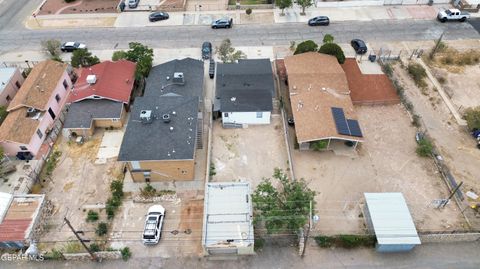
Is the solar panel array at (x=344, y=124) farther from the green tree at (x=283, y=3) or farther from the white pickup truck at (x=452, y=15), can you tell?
the white pickup truck at (x=452, y=15)

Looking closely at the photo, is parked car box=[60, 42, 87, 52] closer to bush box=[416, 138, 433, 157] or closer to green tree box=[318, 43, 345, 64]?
green tree box=[318, 43, 345, 64]

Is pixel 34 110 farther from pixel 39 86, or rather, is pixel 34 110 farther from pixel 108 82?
pixel 108 82

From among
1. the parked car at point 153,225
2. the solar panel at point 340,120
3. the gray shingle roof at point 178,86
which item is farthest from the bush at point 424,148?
the parked car at point 153,225

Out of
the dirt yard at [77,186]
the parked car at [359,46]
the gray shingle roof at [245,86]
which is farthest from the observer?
the parked car at [359,46]

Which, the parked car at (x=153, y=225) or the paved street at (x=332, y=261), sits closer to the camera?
the paved street at (x=332, y=261)

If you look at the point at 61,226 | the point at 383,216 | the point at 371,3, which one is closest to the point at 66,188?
the point at 61,226

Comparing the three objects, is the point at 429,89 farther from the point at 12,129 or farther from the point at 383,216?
the point at 12,129

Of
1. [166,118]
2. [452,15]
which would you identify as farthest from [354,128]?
[452,15]
